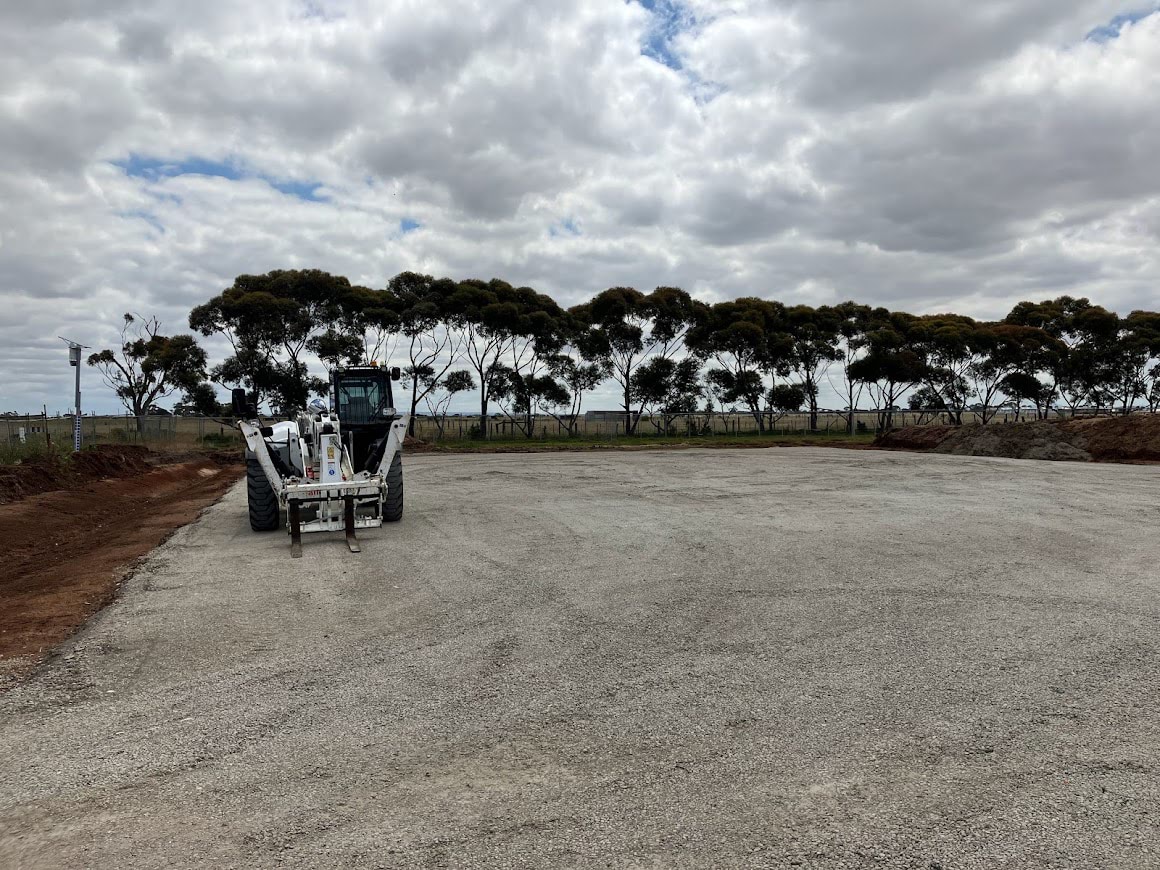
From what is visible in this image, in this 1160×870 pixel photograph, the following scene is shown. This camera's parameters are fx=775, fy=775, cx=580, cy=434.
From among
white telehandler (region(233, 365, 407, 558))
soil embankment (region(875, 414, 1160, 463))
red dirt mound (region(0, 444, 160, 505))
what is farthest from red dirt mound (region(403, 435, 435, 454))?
white telehandler (region(233, 365, 407, 558))

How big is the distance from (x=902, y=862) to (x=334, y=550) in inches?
356

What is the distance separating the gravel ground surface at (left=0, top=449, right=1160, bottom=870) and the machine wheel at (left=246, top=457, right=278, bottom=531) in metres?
2.54

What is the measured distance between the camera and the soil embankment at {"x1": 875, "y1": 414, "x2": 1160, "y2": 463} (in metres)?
31.0

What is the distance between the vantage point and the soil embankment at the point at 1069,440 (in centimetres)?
3103

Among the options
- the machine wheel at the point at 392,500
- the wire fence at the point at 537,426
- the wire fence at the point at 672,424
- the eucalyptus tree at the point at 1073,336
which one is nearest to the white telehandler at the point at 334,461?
the machine wheel at the point at 392,500

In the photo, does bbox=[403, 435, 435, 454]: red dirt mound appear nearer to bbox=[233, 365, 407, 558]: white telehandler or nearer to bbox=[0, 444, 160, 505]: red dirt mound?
bbox=[0, 444, 160, 505]: red dirt mound

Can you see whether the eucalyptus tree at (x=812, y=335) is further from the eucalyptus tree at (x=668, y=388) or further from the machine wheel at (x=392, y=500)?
the machine wheel at (x=392, y=500)

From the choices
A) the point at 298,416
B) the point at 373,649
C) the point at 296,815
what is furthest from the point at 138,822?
the point at 298,416

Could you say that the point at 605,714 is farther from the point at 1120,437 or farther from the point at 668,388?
the point at 668,388

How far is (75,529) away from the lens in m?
14.5

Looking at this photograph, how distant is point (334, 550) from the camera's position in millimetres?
10875

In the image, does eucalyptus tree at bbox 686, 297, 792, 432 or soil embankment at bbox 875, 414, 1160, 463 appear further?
eucalyptus tree at bbox 686, 297, 792, 432

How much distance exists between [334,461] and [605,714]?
823 centimetres

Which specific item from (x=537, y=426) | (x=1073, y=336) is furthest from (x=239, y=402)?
(x=1073, y=336)
